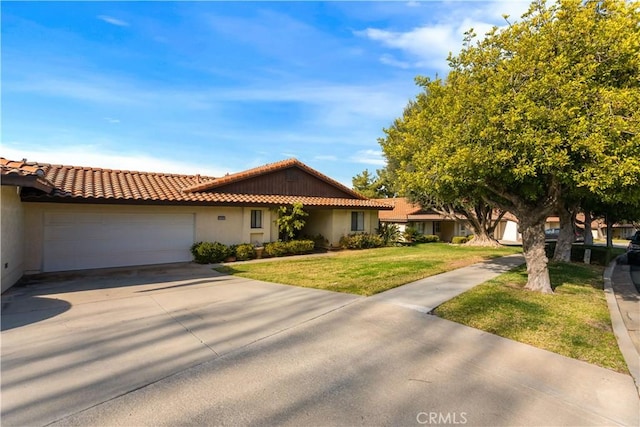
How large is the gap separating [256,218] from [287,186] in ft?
9.72

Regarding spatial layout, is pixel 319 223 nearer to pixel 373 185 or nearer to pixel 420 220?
pixel 420 220

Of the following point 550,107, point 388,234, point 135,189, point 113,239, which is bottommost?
point 388,234

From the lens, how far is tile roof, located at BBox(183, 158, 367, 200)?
15739 mm

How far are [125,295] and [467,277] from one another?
32.4 ft

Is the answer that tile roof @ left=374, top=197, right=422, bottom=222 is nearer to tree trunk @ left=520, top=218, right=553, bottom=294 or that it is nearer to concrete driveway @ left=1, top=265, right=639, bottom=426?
tree trunk @ left=520, top=218, right=553, bottom=294

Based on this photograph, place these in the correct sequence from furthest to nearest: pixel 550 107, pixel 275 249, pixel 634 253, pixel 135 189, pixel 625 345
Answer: pixel 634 253 < pixel 275 249 < pixel 135 189 < pixel 550 107 < pixel 625 345

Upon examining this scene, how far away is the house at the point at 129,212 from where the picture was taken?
405 inches

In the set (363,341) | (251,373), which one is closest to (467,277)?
(363,341)

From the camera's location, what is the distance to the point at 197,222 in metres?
15.3

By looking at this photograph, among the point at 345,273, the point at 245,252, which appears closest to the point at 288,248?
the point at 245,252

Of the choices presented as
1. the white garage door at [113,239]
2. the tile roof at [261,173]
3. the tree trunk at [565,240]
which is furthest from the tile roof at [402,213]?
the white garage door at [113,239]

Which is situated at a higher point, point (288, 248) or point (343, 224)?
point (343, 224)

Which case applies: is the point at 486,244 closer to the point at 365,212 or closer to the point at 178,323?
the point at 365,212

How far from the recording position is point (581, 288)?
10.1m
